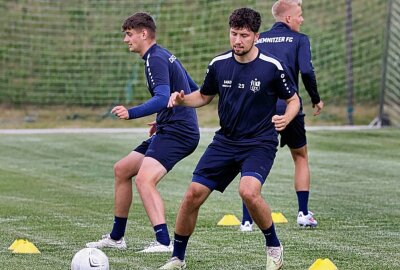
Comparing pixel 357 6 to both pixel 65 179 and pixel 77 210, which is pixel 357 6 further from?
pixel 77 210

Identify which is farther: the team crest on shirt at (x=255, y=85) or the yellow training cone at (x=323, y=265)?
the team crest on shirt at (x=255, y=85)

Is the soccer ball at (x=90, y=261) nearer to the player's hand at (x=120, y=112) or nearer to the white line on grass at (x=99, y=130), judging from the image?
the player's hand at (x=120, y=112)

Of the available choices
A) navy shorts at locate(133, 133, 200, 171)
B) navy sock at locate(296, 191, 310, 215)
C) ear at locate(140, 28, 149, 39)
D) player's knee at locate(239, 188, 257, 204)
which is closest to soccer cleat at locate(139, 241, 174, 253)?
navy shorts at locate(133, 133, 200, 171)

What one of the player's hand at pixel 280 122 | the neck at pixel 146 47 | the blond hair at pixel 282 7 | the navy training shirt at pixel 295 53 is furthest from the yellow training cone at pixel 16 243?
the blond hair at pixel 282 7

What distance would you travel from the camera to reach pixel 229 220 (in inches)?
388

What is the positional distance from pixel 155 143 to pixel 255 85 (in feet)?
4.31

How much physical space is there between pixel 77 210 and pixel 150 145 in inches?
103

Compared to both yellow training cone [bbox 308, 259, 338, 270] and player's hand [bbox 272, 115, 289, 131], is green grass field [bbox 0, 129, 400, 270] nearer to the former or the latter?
yellow training cone [bbox 308, 259, 338, 270]

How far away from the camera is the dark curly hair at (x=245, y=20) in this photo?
733 cm

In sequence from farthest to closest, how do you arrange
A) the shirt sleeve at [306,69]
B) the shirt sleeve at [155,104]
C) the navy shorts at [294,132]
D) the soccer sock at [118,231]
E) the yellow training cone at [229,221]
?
the yellow training cone at [229,221] → the navy shorts at [294,132] → the shirt sleeve at [306,69] → the soccer sock at [118,231] → the shirt sleeve at [155,104]

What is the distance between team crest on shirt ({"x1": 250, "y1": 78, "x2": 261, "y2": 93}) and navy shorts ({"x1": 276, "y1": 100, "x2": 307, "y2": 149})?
227cm

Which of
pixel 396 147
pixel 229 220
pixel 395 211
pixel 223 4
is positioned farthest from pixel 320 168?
pixel 223 4

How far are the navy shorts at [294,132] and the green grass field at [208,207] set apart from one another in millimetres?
734

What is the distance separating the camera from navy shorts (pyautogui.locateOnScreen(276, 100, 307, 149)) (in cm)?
968
